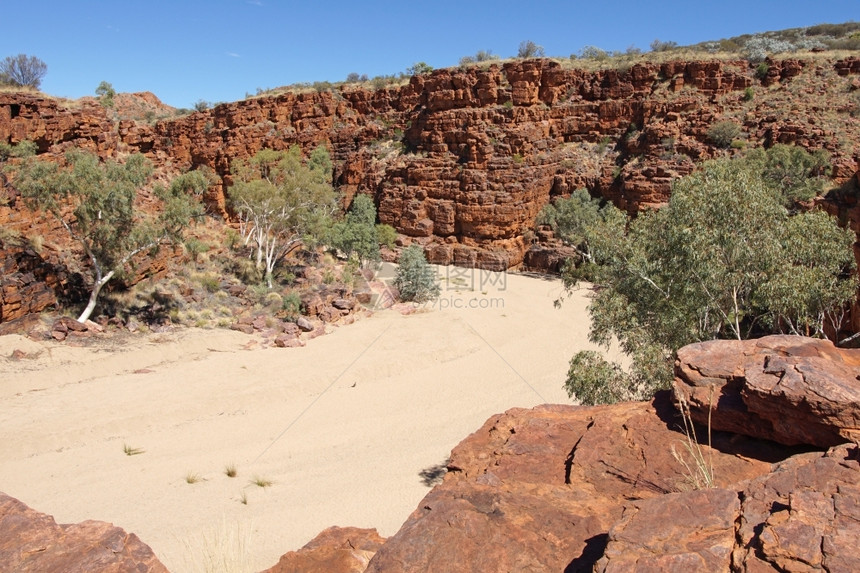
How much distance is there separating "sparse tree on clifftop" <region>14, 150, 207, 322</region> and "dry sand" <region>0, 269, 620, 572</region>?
104 inches

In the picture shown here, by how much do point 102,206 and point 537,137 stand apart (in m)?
23.4

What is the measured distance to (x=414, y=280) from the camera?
21484mm

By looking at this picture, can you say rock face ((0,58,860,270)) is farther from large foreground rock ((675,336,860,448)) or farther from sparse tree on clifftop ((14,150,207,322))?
large foreground rock ((675,336,860,448))

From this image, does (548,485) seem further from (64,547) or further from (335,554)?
(64,547)

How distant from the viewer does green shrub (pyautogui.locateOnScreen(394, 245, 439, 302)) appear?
21.3m

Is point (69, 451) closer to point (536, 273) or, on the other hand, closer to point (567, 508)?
point (567, 508)

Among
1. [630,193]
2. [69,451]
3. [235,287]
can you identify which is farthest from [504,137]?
[69,451]

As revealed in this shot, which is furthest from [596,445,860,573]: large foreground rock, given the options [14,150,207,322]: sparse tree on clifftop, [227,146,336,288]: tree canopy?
[227,146,336,288]: tree canopy

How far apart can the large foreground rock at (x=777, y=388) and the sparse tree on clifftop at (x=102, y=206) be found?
13937mm

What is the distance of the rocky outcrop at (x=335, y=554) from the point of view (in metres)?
3.97

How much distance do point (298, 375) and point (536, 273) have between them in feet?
57.1

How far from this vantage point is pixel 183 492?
26.6 feet

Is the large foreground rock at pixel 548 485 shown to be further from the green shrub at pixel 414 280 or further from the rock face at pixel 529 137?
the rock face at pixel 529 137

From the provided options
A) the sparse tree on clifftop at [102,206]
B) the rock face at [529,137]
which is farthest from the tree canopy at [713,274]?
the rock face at [529,137]
